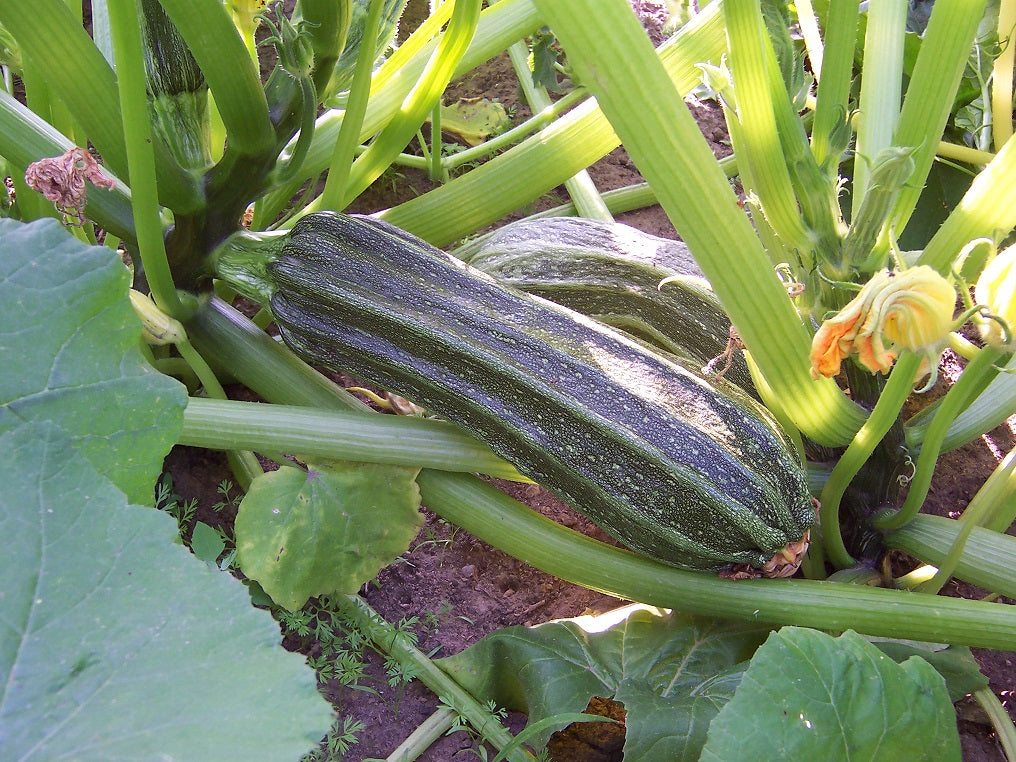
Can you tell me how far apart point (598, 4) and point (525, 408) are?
70cm

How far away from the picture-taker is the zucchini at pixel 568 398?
1.45m

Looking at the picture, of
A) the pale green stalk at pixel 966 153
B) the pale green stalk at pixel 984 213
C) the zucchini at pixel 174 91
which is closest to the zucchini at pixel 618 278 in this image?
the pale green stalk at pixel 984 213

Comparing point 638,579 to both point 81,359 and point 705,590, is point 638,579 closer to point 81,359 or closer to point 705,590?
point 705,590

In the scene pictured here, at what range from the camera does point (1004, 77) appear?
2.13 meters

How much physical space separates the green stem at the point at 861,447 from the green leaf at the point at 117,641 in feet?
2.83

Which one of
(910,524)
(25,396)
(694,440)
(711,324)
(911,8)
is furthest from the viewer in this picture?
(911,8)

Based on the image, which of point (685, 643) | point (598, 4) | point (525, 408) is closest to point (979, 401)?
point (685, 643)

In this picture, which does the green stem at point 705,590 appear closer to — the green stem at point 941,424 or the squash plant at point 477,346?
the squash plant at point 477,346

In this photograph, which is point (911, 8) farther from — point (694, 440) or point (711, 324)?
point (694, 440)

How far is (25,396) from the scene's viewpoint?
0.95m

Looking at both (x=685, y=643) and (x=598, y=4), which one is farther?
(x=685, y=643)

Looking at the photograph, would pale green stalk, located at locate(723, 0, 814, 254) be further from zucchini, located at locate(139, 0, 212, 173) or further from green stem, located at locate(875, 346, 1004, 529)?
zucchini, located at locate(139, 0, 212, 173)

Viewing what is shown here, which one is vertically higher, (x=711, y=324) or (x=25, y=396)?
(x=25, y=396)

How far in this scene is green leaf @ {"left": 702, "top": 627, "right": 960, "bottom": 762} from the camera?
992mm
